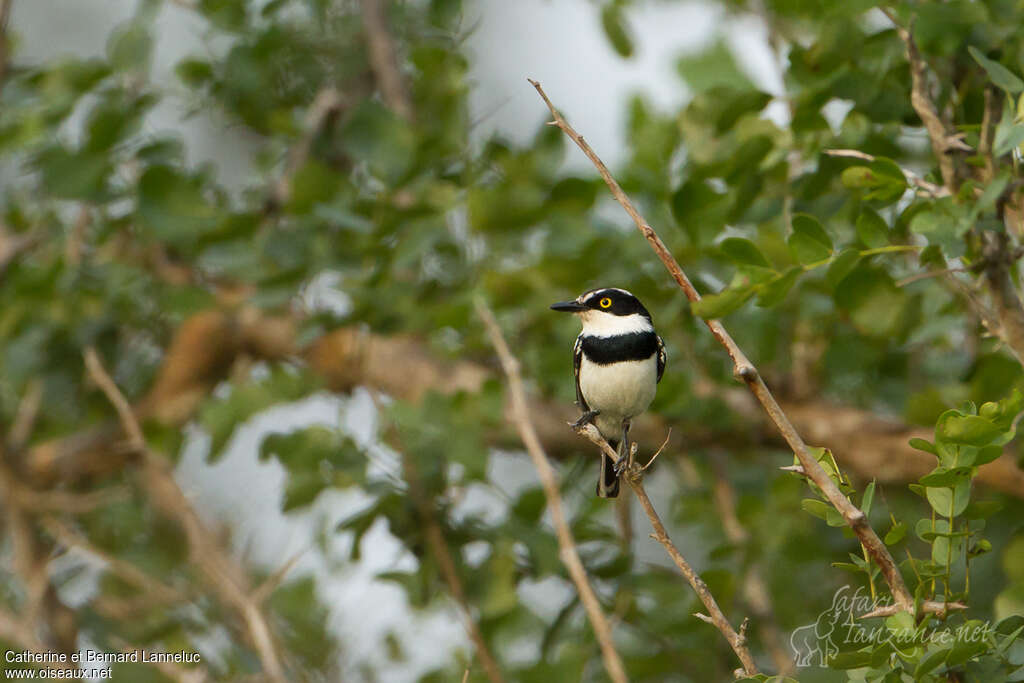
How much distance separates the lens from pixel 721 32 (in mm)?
4887

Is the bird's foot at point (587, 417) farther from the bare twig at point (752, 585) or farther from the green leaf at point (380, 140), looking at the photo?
the green leaf at point (380, 140)

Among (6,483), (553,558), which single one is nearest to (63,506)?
(6,483)

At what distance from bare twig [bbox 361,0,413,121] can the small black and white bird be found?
6.54 feet

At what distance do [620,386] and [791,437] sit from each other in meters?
1.05

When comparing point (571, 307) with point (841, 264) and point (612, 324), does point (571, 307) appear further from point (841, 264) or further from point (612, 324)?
point (841, 264)

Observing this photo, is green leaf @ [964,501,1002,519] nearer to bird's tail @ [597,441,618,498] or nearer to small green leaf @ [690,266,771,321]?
small green leaf @ [690,266,771,321]

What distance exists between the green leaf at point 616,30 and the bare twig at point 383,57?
1421 millimetres

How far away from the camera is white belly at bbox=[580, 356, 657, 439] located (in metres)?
2.76

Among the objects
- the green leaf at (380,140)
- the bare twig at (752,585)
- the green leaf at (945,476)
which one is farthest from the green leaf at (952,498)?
the green leaf at (380,140)

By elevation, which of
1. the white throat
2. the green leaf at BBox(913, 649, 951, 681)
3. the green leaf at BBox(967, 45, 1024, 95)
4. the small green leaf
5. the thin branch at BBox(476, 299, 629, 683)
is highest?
the green leaf at BBox(967, 45, 1024, 95)

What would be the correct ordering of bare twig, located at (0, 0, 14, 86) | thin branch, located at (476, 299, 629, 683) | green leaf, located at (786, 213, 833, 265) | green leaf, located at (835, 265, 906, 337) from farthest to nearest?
bare twig, located at (0, 0, 14, 86), green leaf, located at (835, 265, 906, 337), thin branch, located at (476, 299, 629, 683), green leaf, located at (786, 213, 833, 265)

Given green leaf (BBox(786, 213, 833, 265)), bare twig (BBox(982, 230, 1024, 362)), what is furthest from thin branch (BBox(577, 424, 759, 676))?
bare twig (BBox(982, 230, 1024, 362))

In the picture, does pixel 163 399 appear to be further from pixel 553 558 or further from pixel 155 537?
pixel 553 558

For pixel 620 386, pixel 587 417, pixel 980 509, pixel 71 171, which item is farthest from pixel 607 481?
pixel 71 171
